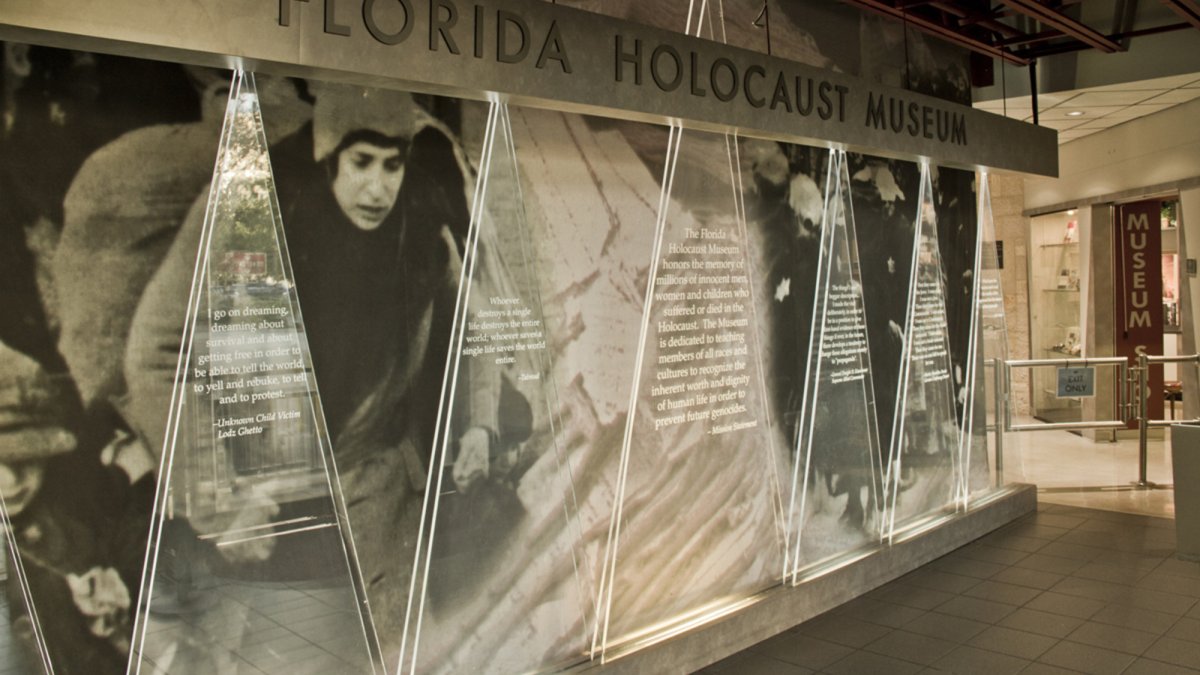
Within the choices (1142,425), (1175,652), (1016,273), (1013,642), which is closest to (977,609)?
(1013,642)

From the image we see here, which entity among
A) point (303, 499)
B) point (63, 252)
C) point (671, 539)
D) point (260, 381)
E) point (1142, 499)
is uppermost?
point (63, 252)

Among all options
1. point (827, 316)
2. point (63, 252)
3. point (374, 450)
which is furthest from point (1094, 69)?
point (63, 252)

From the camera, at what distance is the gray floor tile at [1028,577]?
4750 millimetres

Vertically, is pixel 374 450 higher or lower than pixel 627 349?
lower

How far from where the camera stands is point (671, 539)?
3.79 meters

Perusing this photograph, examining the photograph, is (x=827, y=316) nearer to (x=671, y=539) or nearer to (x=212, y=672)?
(x=671, y=539)

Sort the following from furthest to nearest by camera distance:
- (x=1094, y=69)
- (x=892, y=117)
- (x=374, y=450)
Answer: (x=1094, y=69) < (x=892, y=117) < (x=374, y=450)

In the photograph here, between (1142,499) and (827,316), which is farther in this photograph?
(1142,499)

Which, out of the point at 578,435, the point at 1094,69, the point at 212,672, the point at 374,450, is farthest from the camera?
the point at 1094,69

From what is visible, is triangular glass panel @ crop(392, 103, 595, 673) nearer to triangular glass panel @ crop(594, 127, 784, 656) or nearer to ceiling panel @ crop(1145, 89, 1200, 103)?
triangular glass panel @ crop(594, 127, 784, 656)

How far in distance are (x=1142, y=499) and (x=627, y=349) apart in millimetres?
4981

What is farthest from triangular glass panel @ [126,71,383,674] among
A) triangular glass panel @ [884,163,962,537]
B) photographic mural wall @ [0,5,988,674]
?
triangular glass panel @ [884,163,962,537]

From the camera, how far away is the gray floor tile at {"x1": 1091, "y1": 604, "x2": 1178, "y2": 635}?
13.5ft

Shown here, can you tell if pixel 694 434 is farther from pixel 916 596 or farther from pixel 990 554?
pixel 990 554
